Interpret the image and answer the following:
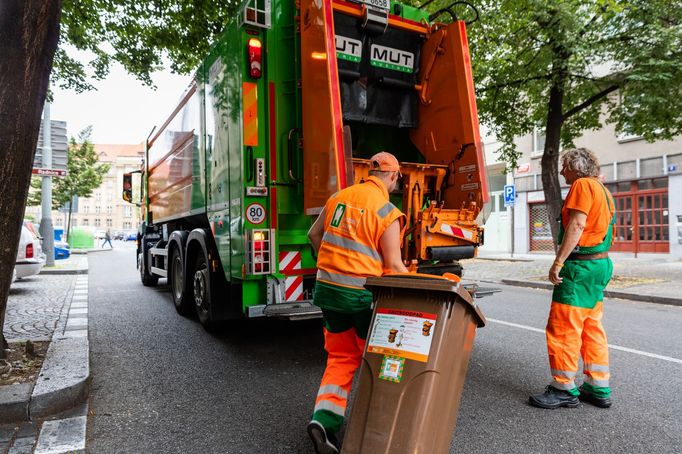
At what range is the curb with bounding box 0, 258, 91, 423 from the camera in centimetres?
298

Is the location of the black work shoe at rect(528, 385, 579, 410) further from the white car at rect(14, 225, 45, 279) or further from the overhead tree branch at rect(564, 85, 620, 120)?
the overhead tree branch at rect(564, 85, 620, 120)

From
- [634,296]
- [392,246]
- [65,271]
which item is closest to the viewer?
[392,246]

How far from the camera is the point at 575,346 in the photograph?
3.18m

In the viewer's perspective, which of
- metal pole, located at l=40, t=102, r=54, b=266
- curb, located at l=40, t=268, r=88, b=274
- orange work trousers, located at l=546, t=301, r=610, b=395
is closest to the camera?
orange work trousers, located at l=546, t=301, r=610, b=395

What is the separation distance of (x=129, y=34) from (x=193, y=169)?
4.35 m

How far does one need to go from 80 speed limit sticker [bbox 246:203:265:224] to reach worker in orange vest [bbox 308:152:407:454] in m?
1.50

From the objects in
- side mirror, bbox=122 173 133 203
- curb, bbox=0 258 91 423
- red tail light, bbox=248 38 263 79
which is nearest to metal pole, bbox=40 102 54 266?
side mirror, bbox=122 173 133 203

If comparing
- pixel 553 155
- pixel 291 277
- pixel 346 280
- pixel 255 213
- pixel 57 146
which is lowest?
pixel 291 277

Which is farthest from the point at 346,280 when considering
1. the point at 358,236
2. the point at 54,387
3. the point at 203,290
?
the point at 203,290

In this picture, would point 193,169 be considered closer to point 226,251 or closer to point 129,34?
point 226,251

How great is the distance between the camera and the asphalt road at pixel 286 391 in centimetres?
276

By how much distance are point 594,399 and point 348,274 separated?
1.93 meters

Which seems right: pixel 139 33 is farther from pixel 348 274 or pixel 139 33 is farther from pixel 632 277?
pixel 632 277

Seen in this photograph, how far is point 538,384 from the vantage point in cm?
367
